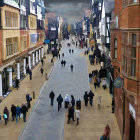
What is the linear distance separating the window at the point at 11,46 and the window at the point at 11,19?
1658 mm

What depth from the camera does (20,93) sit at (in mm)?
29391

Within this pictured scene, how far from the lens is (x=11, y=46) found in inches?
1258

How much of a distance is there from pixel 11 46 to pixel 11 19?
3083 millimetres

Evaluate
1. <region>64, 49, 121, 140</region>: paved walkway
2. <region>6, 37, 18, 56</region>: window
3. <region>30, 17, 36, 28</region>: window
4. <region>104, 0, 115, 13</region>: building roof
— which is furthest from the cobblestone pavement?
<region>30, 17, 36, 28</region>: window

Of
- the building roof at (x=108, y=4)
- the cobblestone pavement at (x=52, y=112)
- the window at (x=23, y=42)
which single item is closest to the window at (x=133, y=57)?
the cobblestone pavement at (x=52, y=112)

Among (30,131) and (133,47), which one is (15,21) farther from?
(133,47)

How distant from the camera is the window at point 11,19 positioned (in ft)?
98.8

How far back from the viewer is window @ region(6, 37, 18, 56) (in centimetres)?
3006

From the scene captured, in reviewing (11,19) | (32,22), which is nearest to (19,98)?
(11,19)

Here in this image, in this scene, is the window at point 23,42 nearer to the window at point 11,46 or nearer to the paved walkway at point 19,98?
the window at point 11,46

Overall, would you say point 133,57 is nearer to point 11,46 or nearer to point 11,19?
point 11,46

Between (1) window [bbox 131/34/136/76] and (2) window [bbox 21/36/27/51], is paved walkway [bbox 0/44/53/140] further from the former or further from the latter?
(1) window [bbox 131/34/136/76]

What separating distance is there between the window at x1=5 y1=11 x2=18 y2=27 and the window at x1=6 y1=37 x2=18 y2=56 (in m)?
1.66

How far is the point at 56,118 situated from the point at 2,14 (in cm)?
1282
